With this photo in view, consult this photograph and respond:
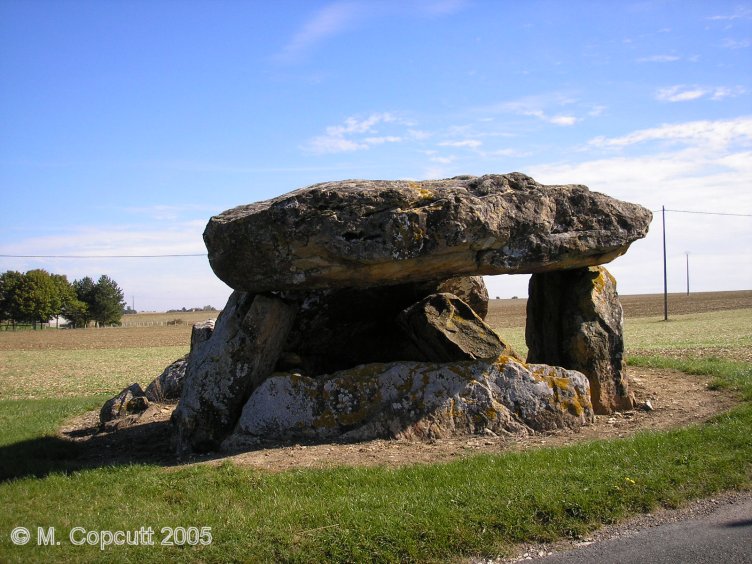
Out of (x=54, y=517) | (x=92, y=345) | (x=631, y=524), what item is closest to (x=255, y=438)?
(x=54, y=517)

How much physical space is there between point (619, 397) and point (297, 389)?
5054mm

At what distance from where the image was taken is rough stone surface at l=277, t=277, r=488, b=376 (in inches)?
452

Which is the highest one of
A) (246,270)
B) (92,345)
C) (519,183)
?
(519,183)

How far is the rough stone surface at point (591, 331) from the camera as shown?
412 inches

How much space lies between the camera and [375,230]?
28.6 feet

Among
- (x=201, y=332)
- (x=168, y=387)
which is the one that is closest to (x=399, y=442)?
(x=201, y=332)

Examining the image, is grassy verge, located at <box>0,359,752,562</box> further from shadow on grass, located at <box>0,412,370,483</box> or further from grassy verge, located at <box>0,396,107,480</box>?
grassy verge, located at <box>0,396,107,480</box>

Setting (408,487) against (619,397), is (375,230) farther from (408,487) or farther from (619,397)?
(619,397)

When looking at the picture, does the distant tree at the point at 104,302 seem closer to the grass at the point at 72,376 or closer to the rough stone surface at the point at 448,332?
the grass at the point at 72,376

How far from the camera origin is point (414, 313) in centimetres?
1100

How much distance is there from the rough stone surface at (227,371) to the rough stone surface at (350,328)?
87 cm

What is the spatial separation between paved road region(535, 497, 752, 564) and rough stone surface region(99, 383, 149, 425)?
30.2ft

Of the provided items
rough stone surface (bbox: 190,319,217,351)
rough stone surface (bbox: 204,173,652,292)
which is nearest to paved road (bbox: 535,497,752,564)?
rough stone surface (bbox: 204,173,652,292)

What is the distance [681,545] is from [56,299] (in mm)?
91538
